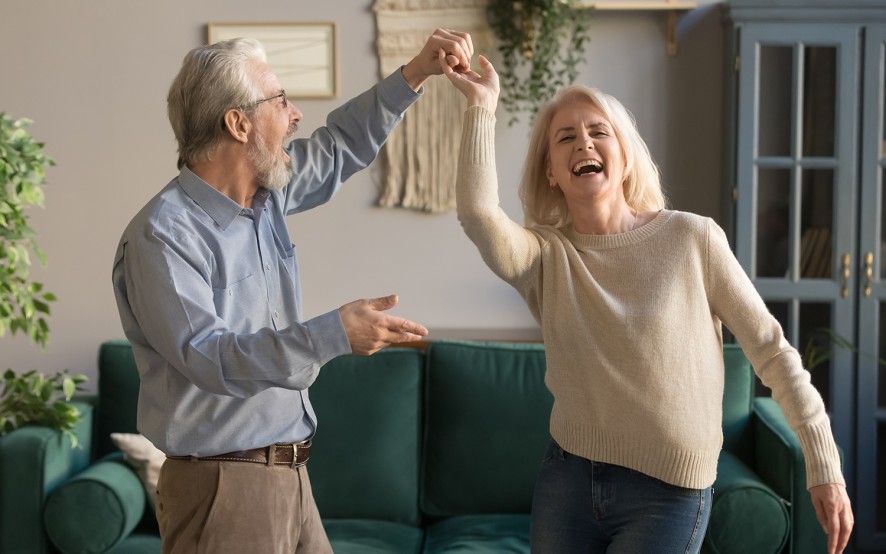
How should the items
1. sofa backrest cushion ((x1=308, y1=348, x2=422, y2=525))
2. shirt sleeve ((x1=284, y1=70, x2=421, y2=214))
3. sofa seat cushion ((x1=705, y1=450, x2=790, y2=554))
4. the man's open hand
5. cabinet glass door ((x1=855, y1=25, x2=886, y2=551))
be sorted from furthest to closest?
1. cabinet glass door ((x1=855, y1=25, x2=886, y2=551))
2. sofa backrest cushion ((x1=308, y1=348, x2=422, y2=525))
3. sofa seat cushion ((x1=705, y1=450, x2=790, y2=554))
4. shirt sleeve ((x1=284, y1=70, x2=421, y2=214))
5. the man's open hand

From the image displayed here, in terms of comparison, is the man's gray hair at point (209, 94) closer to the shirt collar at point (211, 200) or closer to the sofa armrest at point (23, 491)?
the shirt collar at point (211, 200)

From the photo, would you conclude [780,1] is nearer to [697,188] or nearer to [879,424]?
[697,188]

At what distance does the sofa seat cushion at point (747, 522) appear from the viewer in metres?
2.61

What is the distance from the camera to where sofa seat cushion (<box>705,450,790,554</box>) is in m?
2.61

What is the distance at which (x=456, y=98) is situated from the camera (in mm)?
3725

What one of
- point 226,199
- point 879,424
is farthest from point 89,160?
point 879,424

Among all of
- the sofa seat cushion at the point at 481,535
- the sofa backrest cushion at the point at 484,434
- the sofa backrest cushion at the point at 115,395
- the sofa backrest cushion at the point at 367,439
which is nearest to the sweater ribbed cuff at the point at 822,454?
the sofa seat cushion at the point at 481,535

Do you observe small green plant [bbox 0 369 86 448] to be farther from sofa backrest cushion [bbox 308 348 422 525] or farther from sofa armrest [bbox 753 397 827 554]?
sofa armrest [bbox 753 397 827 554]

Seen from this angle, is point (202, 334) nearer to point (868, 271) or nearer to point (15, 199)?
point (15, 199)

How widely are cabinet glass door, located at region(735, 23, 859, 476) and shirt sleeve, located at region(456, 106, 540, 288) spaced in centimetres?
198

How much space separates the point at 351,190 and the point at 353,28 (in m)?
0.60

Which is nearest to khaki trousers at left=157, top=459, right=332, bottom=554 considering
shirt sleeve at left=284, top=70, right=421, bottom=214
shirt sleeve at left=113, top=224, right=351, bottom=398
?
shirt sleeve at left=113, top=224, right=351, bottom=398

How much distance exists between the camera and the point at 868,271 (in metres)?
3.45

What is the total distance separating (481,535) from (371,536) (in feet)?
1.03
